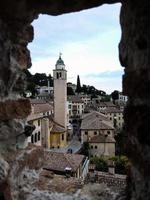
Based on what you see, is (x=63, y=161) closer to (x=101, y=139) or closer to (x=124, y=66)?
(x=124, y=66)

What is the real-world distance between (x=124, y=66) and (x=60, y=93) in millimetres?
32830

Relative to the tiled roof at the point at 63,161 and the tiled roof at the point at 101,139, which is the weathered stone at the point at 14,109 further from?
the tiled roof at the point at 101,139

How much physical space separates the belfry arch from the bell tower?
105ft

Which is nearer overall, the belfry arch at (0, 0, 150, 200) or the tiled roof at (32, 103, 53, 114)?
the belfry arch at (0, 0, 150, 200)

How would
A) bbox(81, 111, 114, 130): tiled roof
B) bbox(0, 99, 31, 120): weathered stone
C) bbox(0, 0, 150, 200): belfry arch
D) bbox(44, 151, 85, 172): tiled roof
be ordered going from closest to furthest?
bbox(0, 0, 150, 200): belfry arch, bbox(0, 99, 31, 120): weathered stone, bbox(44, 151, 85, 172): tiled roof, bbox(81, 111, 114, 130): tiled roof

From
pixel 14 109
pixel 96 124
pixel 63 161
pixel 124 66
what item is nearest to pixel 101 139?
pixel 96 124

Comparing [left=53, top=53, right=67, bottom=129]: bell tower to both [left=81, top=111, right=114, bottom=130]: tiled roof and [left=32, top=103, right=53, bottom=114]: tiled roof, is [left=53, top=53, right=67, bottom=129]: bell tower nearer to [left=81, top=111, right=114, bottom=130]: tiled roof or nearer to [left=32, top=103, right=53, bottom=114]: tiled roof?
[left=32, top=103, right=53, bottom=114]: tiled roof

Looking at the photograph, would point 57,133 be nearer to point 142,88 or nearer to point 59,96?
point 59,96

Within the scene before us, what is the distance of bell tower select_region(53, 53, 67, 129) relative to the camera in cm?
3441

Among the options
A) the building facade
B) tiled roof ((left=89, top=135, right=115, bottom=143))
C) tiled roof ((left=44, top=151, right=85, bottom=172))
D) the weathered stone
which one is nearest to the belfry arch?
the weathered stone

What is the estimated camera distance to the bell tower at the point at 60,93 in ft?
113

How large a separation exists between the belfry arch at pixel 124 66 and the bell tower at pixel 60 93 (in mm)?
31942

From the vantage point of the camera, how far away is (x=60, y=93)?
114 ft

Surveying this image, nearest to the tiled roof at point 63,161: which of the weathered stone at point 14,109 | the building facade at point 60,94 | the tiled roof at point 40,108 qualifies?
the weathered stone at point 14,109
